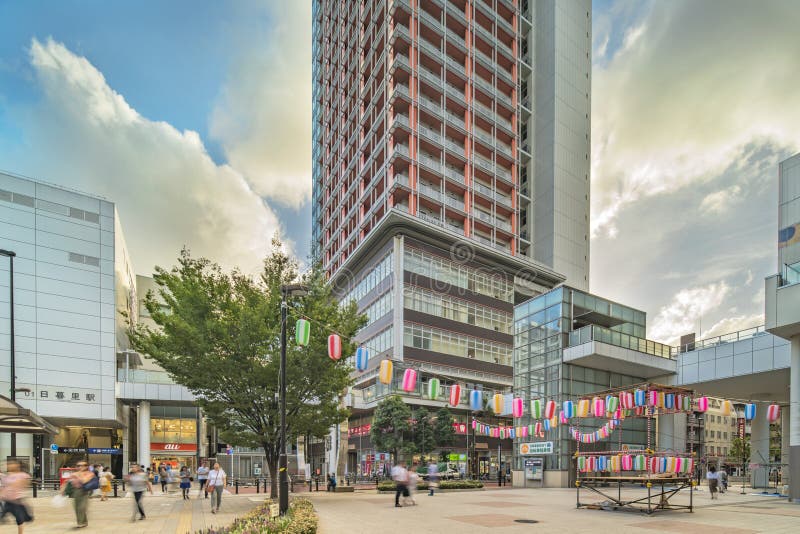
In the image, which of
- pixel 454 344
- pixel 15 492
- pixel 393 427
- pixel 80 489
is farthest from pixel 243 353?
pixel 454 344

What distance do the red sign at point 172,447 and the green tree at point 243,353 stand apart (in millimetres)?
39702

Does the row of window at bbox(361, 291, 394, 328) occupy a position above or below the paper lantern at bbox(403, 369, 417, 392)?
above

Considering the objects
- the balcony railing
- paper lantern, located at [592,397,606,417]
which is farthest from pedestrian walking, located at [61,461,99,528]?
the balcony railing

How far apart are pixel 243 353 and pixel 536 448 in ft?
87.6

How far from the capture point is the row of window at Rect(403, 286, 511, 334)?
5616 cm

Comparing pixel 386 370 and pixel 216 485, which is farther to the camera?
pixel 216 485

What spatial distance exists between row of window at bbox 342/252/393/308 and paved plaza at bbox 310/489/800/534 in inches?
1357

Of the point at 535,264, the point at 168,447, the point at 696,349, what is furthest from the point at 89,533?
the point at 535,264

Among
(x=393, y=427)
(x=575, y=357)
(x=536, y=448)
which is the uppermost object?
(x=575, y=357)

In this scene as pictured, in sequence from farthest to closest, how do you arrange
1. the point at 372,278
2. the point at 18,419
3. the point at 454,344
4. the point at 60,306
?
the point at 372,278 → the point at 454,344 → the point at 60,306 → the point at 18,419

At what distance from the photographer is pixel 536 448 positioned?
131ft

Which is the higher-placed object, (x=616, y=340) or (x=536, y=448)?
(x=616, y=340)

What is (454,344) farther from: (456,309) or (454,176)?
(454,176)

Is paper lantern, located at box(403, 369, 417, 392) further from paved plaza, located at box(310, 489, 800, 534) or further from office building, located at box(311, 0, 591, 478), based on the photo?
office building, located at box(311, 0, 591, 478)
